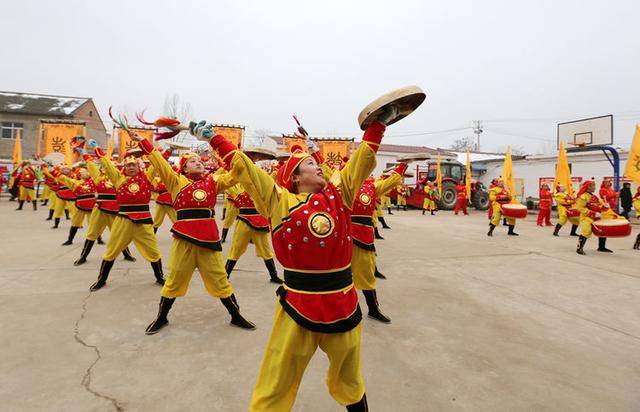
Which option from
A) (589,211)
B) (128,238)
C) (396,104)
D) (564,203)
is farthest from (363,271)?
(564,203)

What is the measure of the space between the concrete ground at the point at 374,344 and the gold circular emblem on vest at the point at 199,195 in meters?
1.33

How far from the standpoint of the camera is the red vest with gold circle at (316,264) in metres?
1.71

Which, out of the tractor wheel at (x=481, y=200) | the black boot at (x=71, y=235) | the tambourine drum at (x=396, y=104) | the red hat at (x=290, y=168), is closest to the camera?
the tambourine drum at (x=396, y=104)

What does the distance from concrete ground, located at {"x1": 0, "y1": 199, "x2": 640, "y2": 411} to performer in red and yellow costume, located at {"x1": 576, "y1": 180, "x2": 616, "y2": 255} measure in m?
2.09

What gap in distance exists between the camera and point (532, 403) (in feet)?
7.80

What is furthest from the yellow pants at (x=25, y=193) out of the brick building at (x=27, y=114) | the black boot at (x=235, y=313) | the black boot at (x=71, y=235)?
the black boot at (x=235, y=313)

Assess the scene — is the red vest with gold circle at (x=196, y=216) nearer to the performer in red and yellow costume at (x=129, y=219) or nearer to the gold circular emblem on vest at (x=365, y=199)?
the performer in red and yellow costume at (x=129, y=219)

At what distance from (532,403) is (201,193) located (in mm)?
3327

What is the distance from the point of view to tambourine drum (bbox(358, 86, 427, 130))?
1.59 metres

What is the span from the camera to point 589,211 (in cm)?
802

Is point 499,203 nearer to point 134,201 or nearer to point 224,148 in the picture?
point 134,201

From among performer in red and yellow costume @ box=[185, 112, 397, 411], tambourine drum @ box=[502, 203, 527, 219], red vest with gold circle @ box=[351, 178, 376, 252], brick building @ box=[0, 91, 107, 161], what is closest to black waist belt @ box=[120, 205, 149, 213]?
red vest with gold circle @ box=[351, 178, 376, 252]

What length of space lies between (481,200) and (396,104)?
22179mm

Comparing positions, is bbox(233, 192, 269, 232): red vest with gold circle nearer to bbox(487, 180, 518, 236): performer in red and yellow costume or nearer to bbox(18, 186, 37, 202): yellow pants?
bbox(487, 180, 518, 236): performer in red and yellow costume
